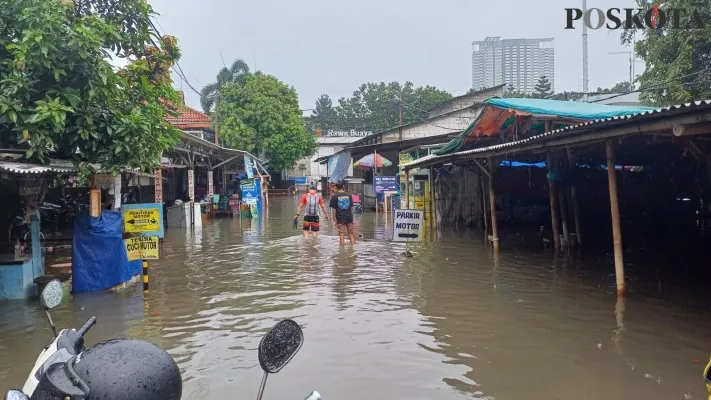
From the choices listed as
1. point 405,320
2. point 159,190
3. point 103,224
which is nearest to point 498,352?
point 405,320

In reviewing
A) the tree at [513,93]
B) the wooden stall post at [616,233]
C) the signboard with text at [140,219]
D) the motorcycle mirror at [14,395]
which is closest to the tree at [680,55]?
the wooden stall post at [616,233]

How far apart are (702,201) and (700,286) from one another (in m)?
7.24

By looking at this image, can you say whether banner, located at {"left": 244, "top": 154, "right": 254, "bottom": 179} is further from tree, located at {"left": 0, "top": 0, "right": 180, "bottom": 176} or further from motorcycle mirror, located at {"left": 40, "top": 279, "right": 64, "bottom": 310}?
motorcycle mirror, located at {"left": 40, "top": 279, "right": 64, "bottom": 310}

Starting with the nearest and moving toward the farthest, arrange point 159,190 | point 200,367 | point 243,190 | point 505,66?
point 200,367 → point 159,190 → point 243,190 → point 505,66

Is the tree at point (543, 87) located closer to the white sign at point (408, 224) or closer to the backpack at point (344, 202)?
the backpack at point (344, 202)

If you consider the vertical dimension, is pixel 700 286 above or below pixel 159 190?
below

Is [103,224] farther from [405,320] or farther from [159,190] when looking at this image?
[159,190]

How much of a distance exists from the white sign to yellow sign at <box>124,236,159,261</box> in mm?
5348

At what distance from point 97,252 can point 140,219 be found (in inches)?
41.5

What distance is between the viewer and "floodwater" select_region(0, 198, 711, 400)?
17.2 ft

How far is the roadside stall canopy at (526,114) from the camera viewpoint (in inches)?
484

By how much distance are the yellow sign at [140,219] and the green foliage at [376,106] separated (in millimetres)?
56471

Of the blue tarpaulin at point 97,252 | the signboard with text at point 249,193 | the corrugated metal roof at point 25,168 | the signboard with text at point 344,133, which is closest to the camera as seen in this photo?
the corrugated metal roof at point 25,168

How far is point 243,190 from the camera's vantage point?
24969mm
